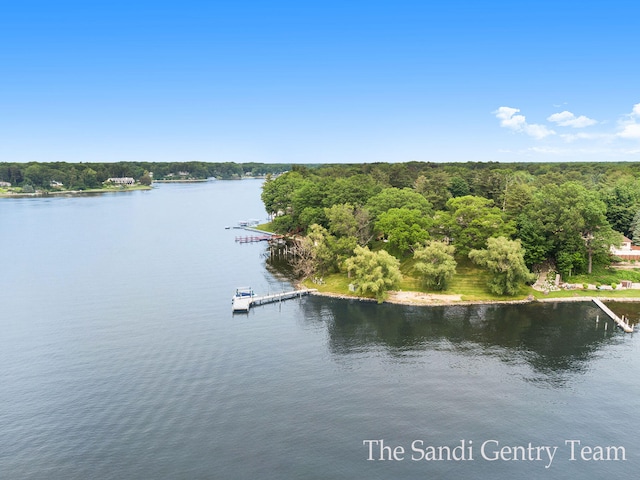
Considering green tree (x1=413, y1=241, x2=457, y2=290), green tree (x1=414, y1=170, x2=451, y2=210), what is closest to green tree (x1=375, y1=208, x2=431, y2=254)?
green tree (x1=413, y1=241, x2=457, y2=290)

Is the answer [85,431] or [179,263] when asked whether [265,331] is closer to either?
[85,431]

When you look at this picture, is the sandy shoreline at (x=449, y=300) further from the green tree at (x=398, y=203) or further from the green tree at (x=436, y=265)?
the green tree at (x=398, y=203)

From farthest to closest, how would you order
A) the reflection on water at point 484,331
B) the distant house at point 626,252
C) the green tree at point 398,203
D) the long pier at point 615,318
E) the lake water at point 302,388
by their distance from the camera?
the green tree at point 398,203
the distant house at point 626,252
the long pier at point 615,318
the reflection on water at point 484,331
the lake water at point 302,388

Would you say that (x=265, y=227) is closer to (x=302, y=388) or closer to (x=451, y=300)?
(x=451, y=300)

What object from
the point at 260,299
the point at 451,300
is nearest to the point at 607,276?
the point at 451,300

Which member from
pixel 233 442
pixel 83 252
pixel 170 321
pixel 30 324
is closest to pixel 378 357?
pixel 233 442

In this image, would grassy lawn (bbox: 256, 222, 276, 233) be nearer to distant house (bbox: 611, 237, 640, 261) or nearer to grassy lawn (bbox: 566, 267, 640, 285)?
grassy lawn (bbox: 566, 267, 640, 285)

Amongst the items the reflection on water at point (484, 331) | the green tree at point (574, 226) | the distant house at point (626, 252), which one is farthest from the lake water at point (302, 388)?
the distant house at point (626, 252)
